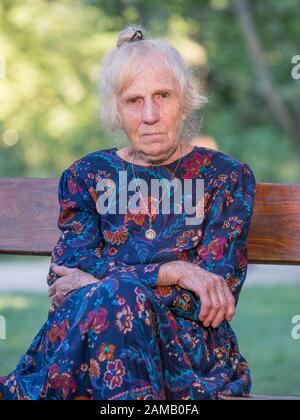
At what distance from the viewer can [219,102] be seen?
54.0 feet

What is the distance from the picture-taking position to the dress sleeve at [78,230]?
3.04 m

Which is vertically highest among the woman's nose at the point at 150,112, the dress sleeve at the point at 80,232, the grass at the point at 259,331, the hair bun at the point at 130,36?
the hair bun at the point at 130,36

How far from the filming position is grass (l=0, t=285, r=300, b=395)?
17.3 feet

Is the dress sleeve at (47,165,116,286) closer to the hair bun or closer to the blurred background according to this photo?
the hair bun

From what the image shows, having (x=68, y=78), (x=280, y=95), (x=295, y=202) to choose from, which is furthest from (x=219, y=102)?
(x=295, y=202)

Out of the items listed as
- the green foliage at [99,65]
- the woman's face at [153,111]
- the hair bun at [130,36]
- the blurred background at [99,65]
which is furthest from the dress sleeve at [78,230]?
the green foliage at [99,65]

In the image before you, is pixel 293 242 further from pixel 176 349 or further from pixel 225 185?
pixel 176 349

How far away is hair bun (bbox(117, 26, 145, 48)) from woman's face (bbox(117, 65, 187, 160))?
0.17m

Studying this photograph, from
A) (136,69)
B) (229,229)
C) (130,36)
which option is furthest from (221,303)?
(130,36)

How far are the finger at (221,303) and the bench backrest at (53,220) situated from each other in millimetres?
482

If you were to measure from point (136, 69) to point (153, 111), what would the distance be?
16cm

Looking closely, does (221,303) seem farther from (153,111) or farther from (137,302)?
(153,111)

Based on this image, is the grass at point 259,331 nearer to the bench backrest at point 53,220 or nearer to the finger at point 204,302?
the bench backrest at point 53,220

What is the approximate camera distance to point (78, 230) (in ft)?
10.3
